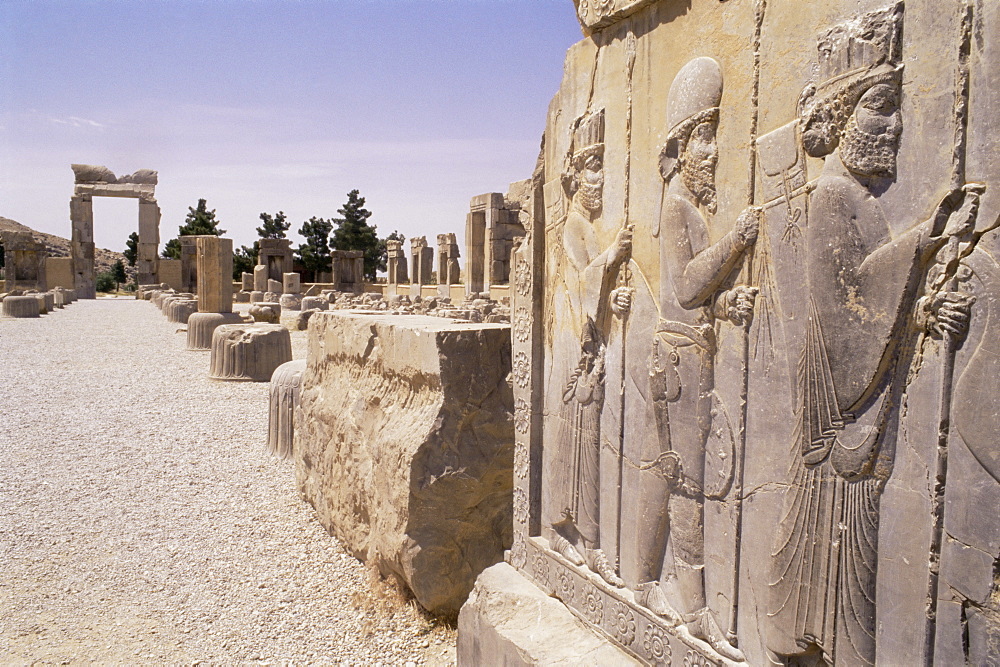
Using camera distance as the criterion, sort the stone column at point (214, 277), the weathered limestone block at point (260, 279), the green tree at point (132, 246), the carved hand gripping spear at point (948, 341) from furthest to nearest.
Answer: the green tree at point (132, 246), the weathered limestone block at point (260, 279), the stone column at point (214, 277), the carved hand gripping spear at point (948, 341)

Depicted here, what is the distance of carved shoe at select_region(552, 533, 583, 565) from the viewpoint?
2699mm

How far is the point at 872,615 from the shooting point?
1.64m

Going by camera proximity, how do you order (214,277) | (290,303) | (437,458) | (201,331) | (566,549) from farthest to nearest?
(290,303) → (214,277) → (201,331) → (437,458) → (566,549)

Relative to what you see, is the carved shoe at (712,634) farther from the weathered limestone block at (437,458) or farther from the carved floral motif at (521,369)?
the weathered limestone block at (437,458)

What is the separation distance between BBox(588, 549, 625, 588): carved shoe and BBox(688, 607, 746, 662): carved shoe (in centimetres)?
38

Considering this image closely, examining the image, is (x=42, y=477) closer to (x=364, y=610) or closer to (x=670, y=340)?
(x=364, y=610)

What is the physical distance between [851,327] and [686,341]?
54cm

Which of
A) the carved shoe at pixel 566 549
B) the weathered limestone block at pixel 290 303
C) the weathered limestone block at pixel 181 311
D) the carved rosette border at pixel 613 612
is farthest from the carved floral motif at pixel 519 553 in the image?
the weathered limestone block at pixel 290 303

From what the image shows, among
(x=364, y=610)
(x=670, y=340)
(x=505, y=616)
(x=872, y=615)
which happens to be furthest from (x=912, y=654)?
(x=364, y=610)

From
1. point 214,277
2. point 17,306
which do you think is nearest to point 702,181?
point 214,277

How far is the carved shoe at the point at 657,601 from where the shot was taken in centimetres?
220

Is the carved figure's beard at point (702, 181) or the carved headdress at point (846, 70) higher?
the carved headdress at point (846, 70)

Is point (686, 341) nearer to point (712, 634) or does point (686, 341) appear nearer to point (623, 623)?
point (712, 634)

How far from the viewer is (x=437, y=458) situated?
354cm
